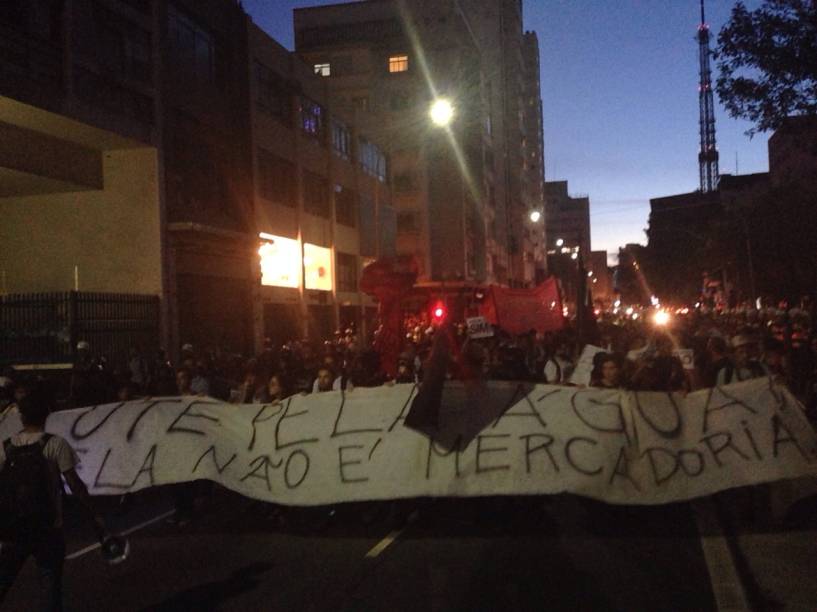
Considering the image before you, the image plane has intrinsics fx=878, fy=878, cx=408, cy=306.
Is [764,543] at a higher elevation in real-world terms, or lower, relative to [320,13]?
lower

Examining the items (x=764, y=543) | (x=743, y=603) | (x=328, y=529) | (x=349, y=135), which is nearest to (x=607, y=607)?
(x=743, y=603)

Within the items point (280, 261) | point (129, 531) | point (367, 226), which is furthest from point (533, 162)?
point (129, 531)

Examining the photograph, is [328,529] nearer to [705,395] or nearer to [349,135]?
[705,395]

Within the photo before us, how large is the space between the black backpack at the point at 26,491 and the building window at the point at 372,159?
35199 millimetres

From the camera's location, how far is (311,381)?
12133 millimetres

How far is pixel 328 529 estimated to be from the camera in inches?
327

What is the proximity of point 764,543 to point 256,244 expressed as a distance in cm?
2150

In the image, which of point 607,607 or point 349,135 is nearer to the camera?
point 607,607

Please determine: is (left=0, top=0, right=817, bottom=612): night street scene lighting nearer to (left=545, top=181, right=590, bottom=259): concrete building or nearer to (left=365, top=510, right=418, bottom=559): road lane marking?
(left=365, top=510, right=418, bottom=559): road lane marking

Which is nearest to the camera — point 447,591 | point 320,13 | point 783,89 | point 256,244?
point 447,591

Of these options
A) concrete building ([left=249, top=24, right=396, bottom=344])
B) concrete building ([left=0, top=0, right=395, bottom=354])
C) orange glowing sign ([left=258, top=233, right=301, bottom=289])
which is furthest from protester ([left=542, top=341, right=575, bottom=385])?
orange glowing sign ([left=258, top=233, right=301, bottom=289])

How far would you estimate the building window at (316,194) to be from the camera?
3309 centimetres

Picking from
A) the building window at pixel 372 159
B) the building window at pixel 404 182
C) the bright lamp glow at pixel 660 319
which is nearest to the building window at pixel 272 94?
the building window at pixel 372 159

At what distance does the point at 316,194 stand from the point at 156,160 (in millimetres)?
13166
